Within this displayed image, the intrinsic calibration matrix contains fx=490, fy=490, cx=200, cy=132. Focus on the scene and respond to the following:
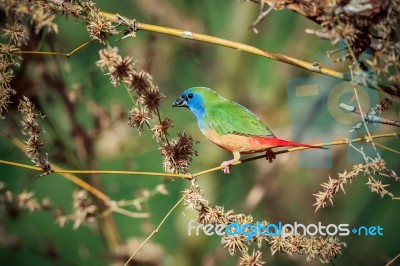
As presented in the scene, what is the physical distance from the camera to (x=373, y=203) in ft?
3.21

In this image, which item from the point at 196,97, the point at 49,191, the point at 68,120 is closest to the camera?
the point at 196,97

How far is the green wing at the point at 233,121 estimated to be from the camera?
1.83 feet

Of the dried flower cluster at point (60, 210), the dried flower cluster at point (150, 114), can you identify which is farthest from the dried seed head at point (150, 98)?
the dried flower cluster at point (60, 210)

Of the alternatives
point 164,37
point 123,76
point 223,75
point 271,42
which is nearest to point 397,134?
point 123,76

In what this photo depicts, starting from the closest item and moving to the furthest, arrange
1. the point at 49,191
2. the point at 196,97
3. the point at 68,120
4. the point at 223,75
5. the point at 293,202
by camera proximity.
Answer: the point at 196,97 → the point at 68,120 → the point at 223,75 → the point at 293,202 → the point at 49,191

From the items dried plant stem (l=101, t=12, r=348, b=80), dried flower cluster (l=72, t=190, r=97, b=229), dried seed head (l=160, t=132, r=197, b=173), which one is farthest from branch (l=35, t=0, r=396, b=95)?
dried flower cluster (l=72, t=190, r=97, b=229)

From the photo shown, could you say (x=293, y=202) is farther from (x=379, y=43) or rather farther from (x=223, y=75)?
(x=379, y=43)

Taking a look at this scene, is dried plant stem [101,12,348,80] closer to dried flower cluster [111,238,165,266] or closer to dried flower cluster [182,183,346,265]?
dried flower cluster [182,183,346,265]

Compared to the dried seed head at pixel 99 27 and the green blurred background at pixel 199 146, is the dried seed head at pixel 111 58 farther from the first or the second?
the green blurred background at pixel 199 146

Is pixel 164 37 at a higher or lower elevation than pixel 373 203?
higher

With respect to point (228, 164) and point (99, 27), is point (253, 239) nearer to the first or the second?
point (228, 164)

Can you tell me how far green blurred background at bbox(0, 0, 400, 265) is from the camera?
88cm

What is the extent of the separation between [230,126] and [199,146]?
0.51m

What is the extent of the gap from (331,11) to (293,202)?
0.80 meters
